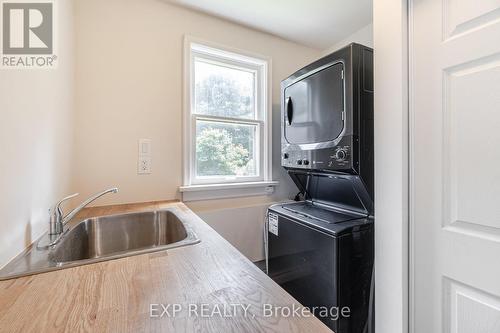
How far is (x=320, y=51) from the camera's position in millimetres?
2420

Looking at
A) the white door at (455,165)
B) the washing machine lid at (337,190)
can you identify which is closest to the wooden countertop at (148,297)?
the white door at (455,165)

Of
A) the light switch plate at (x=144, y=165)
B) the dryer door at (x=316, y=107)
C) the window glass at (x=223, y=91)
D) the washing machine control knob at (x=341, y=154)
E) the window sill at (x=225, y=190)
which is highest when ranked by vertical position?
the window glass at (x=223, y=91)

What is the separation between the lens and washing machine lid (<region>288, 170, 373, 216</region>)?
1.33m

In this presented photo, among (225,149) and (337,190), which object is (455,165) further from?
(225,149)

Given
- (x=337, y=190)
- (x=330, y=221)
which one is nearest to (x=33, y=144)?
(x=330, y=221)

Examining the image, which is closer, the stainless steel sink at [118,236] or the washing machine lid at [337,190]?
the stainless steel sink at [118,236]

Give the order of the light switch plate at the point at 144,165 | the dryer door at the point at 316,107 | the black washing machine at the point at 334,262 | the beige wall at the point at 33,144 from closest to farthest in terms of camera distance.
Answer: the beige wall at the point at 33,144 < the black washing machine at the point at 334,262 < the dryer door at the point at 316,107 < the light switch plate at the point at 144,165

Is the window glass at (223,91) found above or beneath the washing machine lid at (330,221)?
above

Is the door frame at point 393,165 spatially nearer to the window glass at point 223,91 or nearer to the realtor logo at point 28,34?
the window glass at point 223,91

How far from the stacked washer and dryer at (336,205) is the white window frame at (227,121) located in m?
0.51

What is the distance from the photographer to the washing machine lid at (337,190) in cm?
133

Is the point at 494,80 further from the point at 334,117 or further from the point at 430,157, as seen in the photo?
the point at 334,117

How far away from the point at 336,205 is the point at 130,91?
1714mm

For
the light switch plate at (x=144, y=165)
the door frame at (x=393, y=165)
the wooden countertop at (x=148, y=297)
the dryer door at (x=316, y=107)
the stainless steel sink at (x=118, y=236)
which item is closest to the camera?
the wooden countertop at (x=148, y=297)
